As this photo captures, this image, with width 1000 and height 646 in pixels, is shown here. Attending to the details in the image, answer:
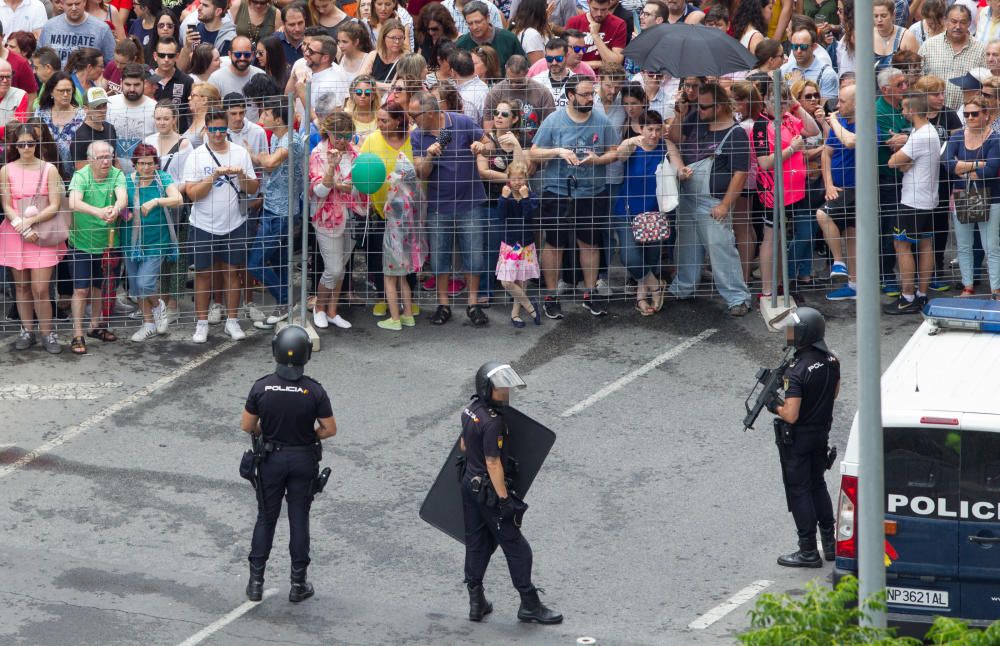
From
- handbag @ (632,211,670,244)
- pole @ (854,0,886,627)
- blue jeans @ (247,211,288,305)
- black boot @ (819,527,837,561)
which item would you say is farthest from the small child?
pole @ (854,0,886,627)

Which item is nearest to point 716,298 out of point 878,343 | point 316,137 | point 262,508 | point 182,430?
point 316,137

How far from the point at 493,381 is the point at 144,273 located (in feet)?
18.1

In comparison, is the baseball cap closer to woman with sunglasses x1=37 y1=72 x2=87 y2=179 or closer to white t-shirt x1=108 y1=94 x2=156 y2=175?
woman with sunglasses x1=37 y1=72 x2=87 y2=179

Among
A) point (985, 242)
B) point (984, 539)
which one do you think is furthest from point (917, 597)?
point (985, 242)

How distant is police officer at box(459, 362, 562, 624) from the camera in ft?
32.2

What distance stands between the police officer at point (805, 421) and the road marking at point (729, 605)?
35 centimetres

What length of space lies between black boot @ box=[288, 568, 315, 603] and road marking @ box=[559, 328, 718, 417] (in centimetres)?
330

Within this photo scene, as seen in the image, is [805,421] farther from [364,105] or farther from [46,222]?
[46,222]

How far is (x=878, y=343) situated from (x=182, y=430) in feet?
21.3

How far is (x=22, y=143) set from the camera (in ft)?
45.6

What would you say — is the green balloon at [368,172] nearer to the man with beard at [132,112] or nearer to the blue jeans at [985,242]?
the man with beard at [132,112]

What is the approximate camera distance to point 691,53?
14484mm

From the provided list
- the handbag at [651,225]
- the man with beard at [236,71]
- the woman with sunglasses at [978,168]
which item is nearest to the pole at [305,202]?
the man with beard at [236,71]

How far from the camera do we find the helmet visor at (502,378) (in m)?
9.79
